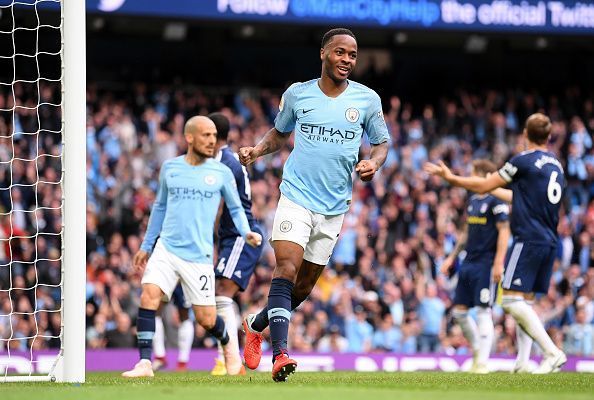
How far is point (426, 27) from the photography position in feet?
77.5

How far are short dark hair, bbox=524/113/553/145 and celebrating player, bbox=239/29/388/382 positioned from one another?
3208mm

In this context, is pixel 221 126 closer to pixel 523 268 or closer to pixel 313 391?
pixel 523 268

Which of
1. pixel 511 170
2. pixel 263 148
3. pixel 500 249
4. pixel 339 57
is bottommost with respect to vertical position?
pixel 500 249

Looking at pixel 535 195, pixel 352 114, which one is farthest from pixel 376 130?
pixel 535 195

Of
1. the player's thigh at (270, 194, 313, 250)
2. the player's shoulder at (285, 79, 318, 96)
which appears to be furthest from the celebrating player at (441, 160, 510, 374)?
the player's thigh at (270, 194, 313, 250)

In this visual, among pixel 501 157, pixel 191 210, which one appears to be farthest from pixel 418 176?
pixel 191 210

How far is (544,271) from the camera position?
1137cm

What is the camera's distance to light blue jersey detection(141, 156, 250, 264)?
1012 cm

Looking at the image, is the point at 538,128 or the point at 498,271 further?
the point at 498,271

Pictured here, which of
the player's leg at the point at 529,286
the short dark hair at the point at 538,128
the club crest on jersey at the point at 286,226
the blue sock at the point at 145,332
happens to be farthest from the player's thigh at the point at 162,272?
the short dark hair at the point at 538,128

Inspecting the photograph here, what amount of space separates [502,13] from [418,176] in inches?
159

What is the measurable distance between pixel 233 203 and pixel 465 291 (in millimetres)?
4044

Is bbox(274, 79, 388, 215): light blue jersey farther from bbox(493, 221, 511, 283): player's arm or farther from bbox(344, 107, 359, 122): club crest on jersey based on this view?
bbox(493, 221, 511, 283): player's arm

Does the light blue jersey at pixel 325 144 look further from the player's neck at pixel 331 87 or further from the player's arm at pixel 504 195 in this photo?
the player's arm at pixel 504 195
